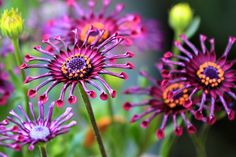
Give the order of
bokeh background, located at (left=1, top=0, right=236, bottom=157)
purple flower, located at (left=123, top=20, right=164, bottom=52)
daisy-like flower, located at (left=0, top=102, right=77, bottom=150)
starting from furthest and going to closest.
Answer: bokeh background, located at (left=1, top=0, right=236, bottom=157), purple flower, located at (left=123, top=20, right=164, bottom=52), daisy-like flower, located at (left=0, top=102, right=77, bottom=150)

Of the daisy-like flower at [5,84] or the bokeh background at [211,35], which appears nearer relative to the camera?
the daisy-like flower at [5,84]

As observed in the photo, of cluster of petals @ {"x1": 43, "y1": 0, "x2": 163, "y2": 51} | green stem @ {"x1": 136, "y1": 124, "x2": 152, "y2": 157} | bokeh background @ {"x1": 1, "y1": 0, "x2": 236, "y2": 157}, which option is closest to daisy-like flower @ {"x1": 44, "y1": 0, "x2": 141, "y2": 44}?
cluster of petals @ {"x1": 43, "y1": 0, "x2": 163, "y2": 51}

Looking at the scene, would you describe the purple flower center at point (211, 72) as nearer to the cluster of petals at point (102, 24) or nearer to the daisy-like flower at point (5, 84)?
the cluster of petals at point (102, 24)

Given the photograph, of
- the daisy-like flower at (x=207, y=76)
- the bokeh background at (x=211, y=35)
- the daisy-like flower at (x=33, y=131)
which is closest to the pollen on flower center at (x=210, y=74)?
the daisy-like flower at (x=207, y=76)

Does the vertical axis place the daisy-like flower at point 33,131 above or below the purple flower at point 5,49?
below

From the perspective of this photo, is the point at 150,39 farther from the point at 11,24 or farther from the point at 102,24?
the point at 11,24

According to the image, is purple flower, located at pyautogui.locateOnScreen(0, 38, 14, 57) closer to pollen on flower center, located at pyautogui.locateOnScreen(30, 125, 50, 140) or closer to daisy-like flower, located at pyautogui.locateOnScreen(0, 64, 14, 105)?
daisy-like flower, located at pyautogui.locateOnScreen(0, 64, 14, 105)

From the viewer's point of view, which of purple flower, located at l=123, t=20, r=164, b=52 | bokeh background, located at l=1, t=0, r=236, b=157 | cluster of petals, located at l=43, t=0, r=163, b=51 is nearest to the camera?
cluster of petals, located at l=43, t=0, r=163, b=51

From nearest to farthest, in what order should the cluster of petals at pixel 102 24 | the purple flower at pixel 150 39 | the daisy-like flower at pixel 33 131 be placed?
the daisy-like flower at pixel 33 131, the cluster of petals at pixel 102 24, the purple flower at pixel 150 39
